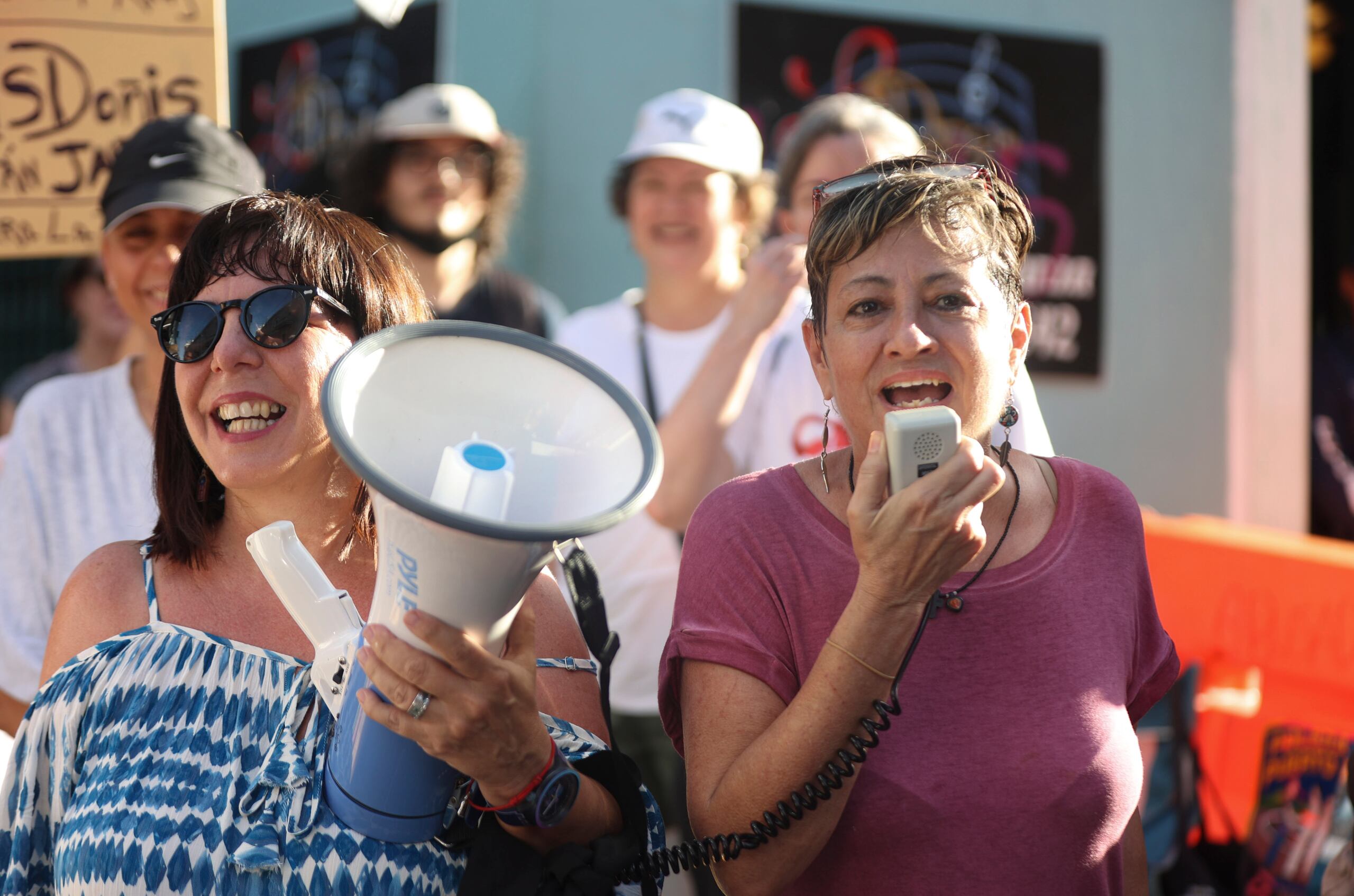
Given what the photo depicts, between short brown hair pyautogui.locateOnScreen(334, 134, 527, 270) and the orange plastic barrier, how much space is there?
2.63 meters

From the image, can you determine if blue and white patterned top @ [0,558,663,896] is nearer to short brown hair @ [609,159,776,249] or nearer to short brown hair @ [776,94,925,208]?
short brown hair @ [776,94,925,208]

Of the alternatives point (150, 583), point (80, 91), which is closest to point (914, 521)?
point (150, 583)

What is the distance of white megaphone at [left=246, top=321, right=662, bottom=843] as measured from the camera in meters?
1.54

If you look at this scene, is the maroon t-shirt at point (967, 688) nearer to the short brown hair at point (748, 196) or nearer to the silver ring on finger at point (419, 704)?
the silver ring on finger at point (419, 704)

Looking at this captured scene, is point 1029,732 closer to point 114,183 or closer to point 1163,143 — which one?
point 114,183

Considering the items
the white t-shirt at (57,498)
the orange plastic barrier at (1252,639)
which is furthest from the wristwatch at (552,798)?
the orange plastic barrier at (1252,639)

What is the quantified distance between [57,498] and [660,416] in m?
1.52

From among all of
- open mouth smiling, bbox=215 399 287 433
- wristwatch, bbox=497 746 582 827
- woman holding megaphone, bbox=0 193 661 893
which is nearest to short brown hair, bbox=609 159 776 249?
woman holding megaphone, bbox=0 193 661 893

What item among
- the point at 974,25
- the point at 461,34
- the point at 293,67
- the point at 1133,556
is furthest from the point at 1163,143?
the point at 1133,556

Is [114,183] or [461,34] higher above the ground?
[461,34]

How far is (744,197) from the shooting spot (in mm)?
3922

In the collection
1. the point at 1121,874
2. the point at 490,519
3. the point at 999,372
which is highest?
the point at 999,372

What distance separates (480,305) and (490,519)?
9.83 ft

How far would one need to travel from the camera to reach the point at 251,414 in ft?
6.70
